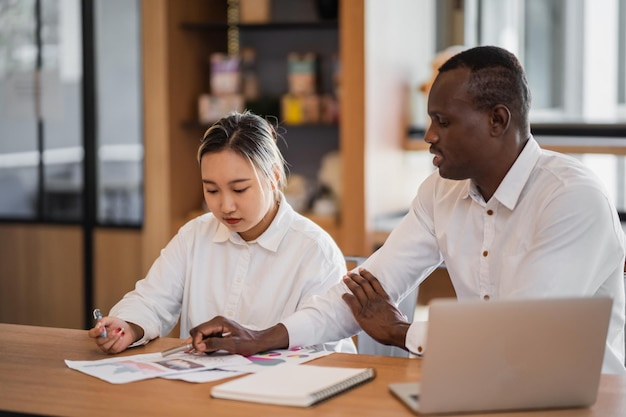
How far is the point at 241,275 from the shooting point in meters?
2.51

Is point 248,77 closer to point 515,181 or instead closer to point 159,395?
point 515,181

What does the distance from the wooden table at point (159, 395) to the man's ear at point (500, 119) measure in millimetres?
→ 547

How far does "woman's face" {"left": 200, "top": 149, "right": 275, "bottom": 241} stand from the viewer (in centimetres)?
239

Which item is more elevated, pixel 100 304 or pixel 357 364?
pixel 357 364

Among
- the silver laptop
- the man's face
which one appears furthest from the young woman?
the silver laptop

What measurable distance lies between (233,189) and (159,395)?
0.75 metres

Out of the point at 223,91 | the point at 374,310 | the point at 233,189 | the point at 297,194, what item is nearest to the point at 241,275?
the point at 233,189

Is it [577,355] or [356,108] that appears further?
[356,108]

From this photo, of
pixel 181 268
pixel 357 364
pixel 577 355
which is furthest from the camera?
pixel 181 268

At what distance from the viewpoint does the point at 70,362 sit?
2.01 m

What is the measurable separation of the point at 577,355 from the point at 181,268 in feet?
4.03

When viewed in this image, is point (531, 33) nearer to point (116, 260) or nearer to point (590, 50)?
point (590, 50)

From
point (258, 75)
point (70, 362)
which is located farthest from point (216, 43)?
point (70, 362)

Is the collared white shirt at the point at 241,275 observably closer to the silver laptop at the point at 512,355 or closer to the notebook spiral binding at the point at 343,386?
the notebook spiral binding at the point at 343,386
